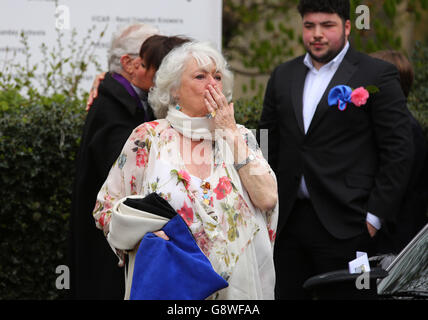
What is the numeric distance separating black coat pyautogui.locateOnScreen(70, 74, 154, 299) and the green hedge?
1016 millimetres

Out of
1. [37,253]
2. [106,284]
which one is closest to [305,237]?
[106,284]

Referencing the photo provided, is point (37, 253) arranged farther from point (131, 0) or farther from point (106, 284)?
point (131, 0)

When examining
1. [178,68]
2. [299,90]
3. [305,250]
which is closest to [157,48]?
[178,68]

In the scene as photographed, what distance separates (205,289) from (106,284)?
127 centimetres

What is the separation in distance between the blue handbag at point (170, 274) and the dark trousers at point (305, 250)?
1.47m

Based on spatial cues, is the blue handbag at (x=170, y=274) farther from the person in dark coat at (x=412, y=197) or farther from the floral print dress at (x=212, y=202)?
the person in dark coat at (x=412, y=197)

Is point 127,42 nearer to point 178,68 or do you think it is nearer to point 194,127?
point 178,68

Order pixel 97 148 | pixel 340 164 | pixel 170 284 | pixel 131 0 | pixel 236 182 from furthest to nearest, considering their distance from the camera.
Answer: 1. pixel 131 0
2. pixel 340 164
3. pixel 97 148
4. pixel 236 182
5. pixel 170 284

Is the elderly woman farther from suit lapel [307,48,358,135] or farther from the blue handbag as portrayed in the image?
suit lapel [307,48,358,135]

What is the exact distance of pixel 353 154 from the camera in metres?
4.54

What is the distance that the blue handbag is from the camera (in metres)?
3.16

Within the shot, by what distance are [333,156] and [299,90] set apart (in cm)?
47

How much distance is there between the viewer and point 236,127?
3.54m

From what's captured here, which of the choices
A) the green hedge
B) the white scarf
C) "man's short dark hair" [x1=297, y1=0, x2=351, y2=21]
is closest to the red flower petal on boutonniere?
the white scarf
